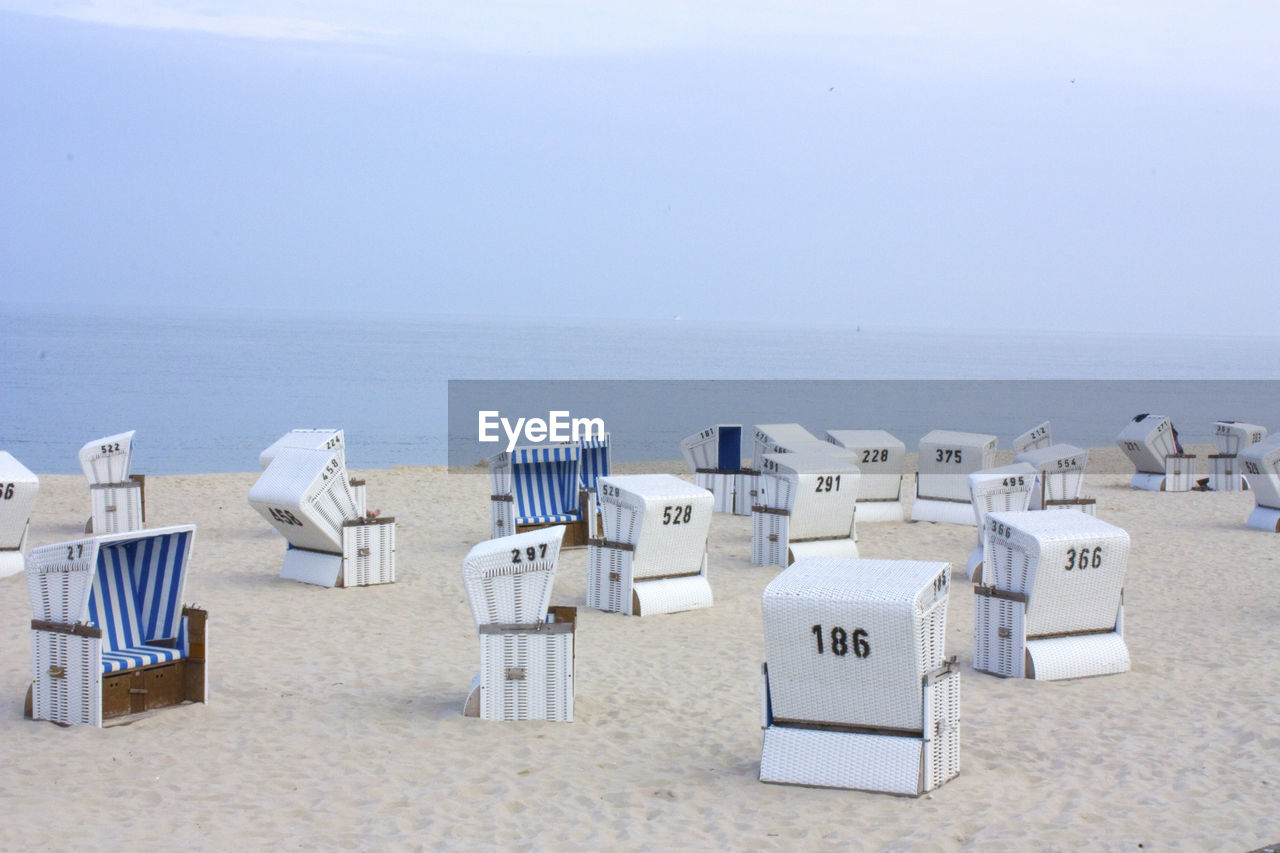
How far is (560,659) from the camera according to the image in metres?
8.02

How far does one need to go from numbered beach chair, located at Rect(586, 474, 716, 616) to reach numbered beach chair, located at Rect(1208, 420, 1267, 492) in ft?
47.4

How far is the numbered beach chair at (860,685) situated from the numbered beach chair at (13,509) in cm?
928

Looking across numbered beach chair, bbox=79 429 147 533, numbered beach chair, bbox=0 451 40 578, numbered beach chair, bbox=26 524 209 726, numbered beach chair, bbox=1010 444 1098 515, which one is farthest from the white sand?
numbered beach chair, bbox=1010 444 1098 515

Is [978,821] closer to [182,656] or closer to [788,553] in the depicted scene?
[182,656]

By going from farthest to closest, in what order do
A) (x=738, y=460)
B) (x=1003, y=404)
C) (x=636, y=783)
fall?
(x=1003, y=404) → (x=738, y=460) → (x=636, y=783)

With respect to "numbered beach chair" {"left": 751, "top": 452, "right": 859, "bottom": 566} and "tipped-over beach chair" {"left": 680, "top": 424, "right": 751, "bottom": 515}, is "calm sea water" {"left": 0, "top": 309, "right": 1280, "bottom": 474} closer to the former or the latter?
"tipped-over beach chair" {"left": 680, "top": 424, "right": 751, "bottom": 515}

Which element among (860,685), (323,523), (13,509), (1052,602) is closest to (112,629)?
(323,523)

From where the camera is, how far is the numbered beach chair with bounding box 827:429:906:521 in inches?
721

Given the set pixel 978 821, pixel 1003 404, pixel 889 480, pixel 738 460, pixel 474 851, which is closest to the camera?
pixel 474 851

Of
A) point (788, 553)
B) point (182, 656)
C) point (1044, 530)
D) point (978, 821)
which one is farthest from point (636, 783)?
point (788, 553)

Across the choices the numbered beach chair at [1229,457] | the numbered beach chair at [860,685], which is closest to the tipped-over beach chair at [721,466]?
the numbered beach chair at [1229,457]

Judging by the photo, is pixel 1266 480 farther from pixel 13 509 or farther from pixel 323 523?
pixel 13 509

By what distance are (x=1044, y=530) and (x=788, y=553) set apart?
518 cm

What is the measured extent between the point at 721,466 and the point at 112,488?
919 centimetres
